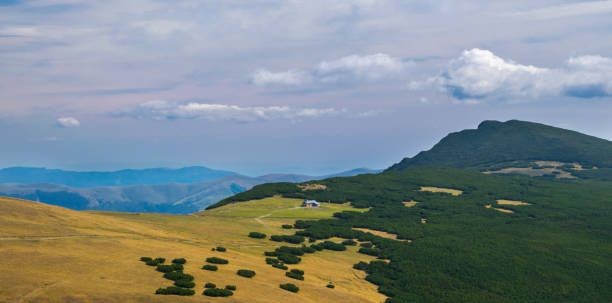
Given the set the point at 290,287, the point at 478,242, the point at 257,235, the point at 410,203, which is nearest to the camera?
the point at 290,287

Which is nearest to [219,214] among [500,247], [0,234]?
[500,247]

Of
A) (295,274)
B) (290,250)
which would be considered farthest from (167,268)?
(290,250)

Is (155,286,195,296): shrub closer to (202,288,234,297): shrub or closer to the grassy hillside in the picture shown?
(202,288,234,297): shrub

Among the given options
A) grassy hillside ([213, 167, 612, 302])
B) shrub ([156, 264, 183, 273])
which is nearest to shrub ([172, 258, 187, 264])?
shrub ([156, 264, 183, 273])

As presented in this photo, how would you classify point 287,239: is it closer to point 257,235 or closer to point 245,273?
point 257,235

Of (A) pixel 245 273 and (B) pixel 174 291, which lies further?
(A) pixel 245 273

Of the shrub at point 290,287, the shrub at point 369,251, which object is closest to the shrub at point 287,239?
the shrub at point 369,251

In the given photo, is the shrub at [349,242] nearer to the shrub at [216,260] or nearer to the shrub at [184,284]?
the shrub at [216,260]
